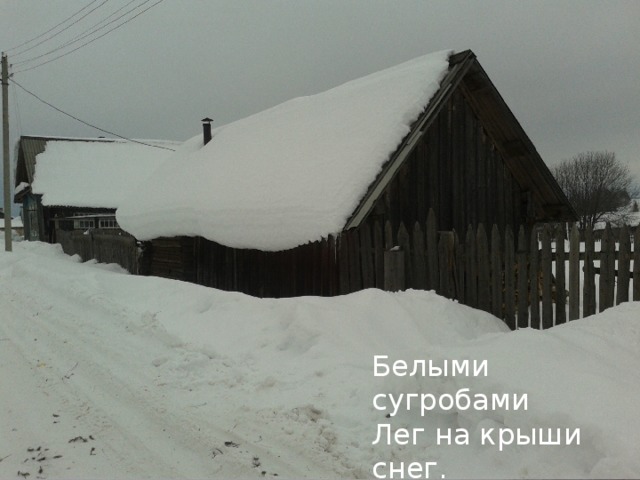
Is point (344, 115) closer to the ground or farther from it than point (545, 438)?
farther from it

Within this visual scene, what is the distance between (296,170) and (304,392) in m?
6.03

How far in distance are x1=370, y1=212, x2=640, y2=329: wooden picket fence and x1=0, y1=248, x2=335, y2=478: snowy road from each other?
11.0 feet

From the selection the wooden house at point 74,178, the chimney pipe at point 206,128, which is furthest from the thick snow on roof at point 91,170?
the chimney pipe at point 206,128

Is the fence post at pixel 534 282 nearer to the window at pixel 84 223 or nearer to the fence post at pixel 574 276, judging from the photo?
the fence post at pixel 574 276

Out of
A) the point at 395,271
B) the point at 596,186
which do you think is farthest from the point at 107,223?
the point at 596,186

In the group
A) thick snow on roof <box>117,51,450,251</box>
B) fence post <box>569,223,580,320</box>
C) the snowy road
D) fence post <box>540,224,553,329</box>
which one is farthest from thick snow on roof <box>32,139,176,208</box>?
fence post <box>569,223,580,320</box>

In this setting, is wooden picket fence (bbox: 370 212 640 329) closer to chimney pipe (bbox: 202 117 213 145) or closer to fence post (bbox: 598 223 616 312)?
fence post (bbox: 598 223 616 312)

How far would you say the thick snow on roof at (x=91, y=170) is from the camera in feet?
99.5

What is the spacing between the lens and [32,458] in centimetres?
333

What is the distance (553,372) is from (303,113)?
10854mm

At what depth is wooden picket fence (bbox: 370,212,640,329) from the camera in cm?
561

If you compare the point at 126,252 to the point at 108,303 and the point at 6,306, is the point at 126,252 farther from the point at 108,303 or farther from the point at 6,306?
the point at 108,303

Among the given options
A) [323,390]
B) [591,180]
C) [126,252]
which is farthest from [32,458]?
[591,180]

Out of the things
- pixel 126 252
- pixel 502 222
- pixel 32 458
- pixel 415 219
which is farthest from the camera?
pixel 126 252
